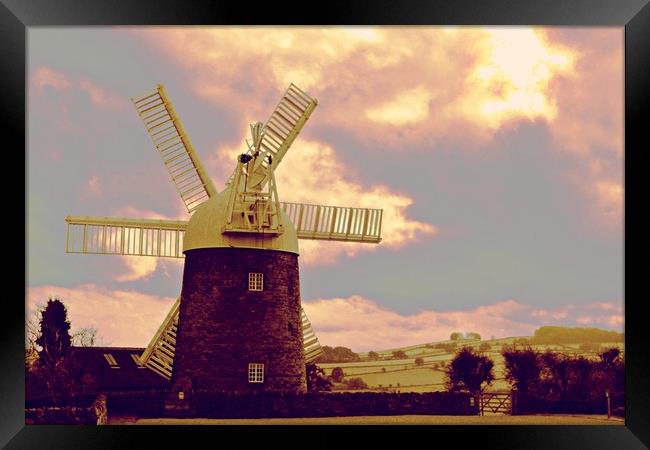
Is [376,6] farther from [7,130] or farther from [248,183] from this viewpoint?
[248,183]

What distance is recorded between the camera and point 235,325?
22000 mm

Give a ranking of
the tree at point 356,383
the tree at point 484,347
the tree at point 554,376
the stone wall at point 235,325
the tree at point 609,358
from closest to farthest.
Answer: the stone wall at point 235,325, the tree at point 554,376, the tree at point 609,358, the tree at point 484,347, the tree at point 356,383

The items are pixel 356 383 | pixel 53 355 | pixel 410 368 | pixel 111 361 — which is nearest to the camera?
pixel 53 355

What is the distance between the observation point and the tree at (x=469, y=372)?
1000 inches

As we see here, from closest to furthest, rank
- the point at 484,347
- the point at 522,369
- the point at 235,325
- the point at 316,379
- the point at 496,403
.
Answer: the point at 235,325 < the point at 496,403 < the point at 522,369 < the point at 316,379 < the point at 484,347

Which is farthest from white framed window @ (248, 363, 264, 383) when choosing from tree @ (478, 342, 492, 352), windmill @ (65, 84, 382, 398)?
tree @ (478, 342, 492, 352)

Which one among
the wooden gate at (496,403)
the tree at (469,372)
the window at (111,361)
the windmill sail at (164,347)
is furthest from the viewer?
the window at (111,361)

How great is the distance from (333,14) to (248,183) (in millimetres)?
8005

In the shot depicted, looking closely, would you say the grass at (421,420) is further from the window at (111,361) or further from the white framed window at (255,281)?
the window at (111,361)

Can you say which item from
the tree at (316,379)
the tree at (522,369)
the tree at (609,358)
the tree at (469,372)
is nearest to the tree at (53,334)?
the tree at (316,379)

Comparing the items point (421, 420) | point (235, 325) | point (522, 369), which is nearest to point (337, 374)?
point (522, 369)

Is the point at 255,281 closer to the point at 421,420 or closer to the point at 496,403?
the point at 421,420

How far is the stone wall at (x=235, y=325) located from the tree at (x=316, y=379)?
4.03 meters

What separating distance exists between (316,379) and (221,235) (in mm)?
6178
